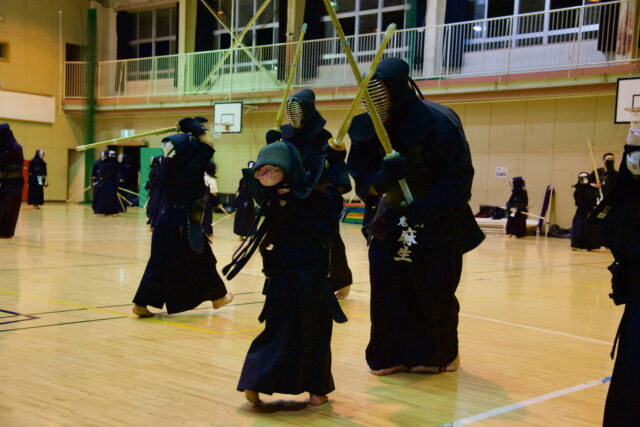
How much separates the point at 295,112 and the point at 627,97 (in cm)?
1269

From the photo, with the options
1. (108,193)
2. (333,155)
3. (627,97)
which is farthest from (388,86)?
(108,193)

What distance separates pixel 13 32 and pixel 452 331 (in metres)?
26.8

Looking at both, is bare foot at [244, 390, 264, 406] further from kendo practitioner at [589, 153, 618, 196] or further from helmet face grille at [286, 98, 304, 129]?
kendo practitioner at [589, 153, 618, 196]

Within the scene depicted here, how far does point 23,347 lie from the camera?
4598mm

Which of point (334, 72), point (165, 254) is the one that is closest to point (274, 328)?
point (165, 254)

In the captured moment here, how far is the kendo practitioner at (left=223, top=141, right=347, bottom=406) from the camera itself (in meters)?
3.47

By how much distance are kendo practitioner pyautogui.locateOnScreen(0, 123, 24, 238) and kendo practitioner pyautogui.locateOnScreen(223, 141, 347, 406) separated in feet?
30.3

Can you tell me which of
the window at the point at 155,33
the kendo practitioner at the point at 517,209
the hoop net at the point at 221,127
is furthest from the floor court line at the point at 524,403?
the window at the point at 155,33

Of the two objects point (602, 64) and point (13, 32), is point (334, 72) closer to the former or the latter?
point (602, 64)

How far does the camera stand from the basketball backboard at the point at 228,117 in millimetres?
23266

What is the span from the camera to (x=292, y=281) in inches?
141

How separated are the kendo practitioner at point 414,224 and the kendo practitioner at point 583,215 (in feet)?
39.5

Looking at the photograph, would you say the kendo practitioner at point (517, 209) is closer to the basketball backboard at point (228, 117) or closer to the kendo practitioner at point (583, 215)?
the kendo practitioner at point (583, 215)

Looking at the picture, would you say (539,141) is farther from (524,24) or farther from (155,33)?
(155,33)
